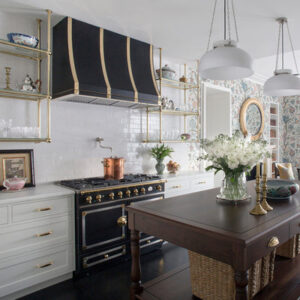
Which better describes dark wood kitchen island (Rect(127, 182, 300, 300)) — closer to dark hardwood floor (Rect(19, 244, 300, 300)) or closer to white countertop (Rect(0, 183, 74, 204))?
dark hardwood floor (Rect(19, 244, 300, 300))

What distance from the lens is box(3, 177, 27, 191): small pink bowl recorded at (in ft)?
8.66

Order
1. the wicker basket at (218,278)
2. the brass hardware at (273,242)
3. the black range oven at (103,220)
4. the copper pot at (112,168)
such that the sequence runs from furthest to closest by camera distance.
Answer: the copper pot at (112,168) → the black range oven at (103,220) → the wicker basket at (218,278) → the brass hardware at (273,242)

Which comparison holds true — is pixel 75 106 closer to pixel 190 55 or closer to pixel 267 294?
pixel 190 55

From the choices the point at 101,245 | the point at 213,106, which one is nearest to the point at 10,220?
the point at 101,245

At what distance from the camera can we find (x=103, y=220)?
9.59 ft

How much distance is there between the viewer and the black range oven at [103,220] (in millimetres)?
2758

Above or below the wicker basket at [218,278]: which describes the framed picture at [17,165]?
above

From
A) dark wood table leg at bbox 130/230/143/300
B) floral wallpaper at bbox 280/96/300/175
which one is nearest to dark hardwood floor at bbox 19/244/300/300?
dark wood table leg at bbox 130/230/143/300

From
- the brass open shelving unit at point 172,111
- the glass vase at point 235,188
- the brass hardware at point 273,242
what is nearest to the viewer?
the brass hardware at point 273,242

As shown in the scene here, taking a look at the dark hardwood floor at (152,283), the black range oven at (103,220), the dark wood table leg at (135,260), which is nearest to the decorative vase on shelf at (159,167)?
the black range oven at (103,220)

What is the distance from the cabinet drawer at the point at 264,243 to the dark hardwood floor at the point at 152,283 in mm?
545

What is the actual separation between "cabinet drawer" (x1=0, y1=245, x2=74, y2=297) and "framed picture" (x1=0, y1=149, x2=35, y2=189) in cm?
76

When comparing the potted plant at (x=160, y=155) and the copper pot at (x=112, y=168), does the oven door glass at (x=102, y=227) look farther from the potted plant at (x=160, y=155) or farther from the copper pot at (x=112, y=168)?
Answer: the potted plant at (x=160, y=155)

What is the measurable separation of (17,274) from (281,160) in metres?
7.29
